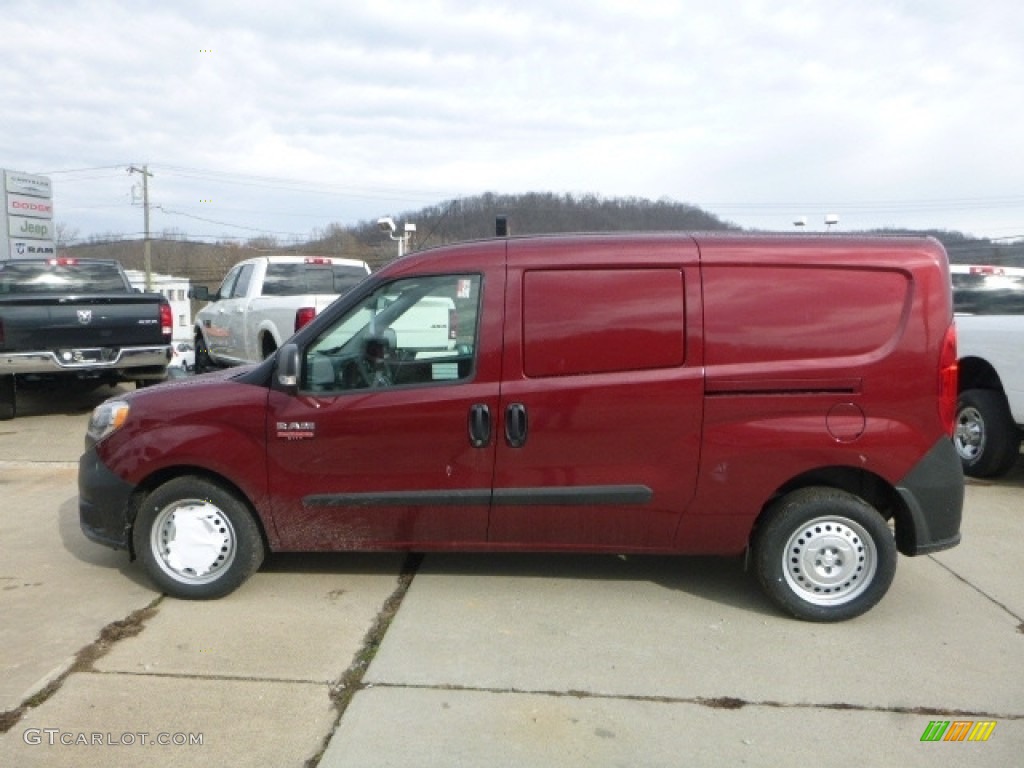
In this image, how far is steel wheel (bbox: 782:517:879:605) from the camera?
4.06 metres

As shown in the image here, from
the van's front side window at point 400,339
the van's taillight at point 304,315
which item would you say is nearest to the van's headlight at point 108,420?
the van's front side window at point 400,339

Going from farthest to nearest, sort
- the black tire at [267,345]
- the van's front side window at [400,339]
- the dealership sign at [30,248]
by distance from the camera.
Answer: the dealership sign at [30,248], the black tire at [267,345], the van's front side window at [400,339]

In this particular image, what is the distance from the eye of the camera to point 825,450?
3.95 meters

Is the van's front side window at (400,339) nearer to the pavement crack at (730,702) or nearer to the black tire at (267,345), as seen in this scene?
the pavement crack at (730,702)

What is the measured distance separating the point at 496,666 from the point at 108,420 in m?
2.42

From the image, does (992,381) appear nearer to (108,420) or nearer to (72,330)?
(108,420)

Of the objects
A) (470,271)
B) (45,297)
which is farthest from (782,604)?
(45,297)

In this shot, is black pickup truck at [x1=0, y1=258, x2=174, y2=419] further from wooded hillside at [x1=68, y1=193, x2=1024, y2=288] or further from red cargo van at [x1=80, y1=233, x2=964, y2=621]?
red cargo van at [x1=80, y1=233, x2=964, y2=621]

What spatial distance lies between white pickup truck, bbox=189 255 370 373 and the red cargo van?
4.96 metres

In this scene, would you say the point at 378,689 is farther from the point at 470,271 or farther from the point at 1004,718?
the point at 1004,718

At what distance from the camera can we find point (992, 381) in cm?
693

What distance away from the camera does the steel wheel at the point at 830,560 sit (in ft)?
13.3

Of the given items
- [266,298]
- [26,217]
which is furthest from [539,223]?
[26,217]

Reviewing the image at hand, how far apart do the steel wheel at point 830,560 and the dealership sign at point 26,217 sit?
1887cm
